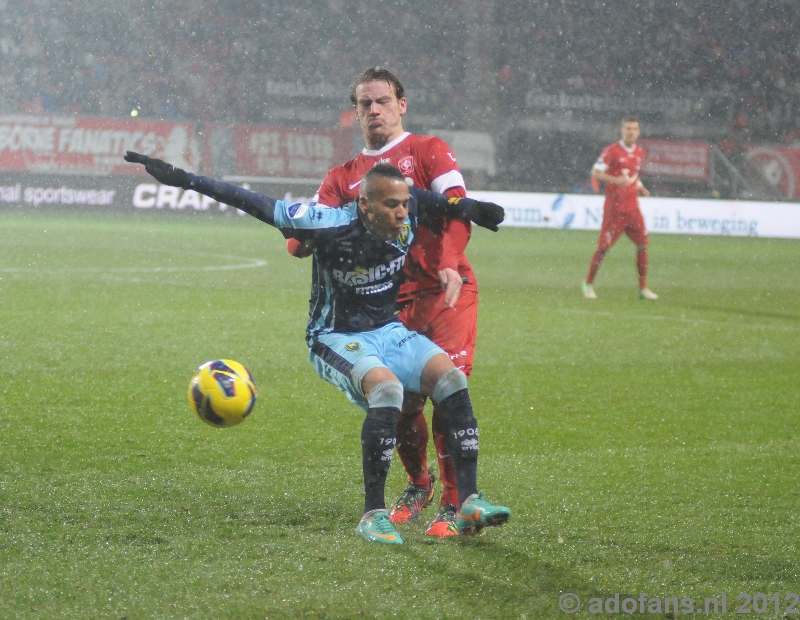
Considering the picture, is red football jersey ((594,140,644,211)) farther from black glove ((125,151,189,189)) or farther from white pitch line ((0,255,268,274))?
black glove ((125,151,189,189))

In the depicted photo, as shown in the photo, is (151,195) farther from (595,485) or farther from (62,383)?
(595,485)

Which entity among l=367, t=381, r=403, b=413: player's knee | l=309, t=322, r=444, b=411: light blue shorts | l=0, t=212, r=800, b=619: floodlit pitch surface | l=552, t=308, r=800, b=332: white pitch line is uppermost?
l=309, t=322, r=444, b=411: light blue shorts

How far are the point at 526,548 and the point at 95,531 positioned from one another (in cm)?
150

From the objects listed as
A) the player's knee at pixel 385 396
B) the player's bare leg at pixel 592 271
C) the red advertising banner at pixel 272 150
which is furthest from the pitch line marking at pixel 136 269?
the red advertising banner at pixel 272 150

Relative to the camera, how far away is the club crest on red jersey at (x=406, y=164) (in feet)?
13.0

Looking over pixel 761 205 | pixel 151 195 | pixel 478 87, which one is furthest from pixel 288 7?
pixel 761 205

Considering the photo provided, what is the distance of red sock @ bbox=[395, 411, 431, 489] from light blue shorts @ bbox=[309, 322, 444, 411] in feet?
1.02

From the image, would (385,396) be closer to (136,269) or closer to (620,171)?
(620,171)

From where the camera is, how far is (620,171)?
11.9m

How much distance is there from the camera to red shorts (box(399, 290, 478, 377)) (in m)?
3.91

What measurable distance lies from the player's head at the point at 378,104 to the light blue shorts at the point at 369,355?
793mm

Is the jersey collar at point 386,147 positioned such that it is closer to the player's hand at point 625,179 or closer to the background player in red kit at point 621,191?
the background player in red kit at point 621,191

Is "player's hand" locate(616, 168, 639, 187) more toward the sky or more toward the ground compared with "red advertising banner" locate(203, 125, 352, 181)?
more toward the ground

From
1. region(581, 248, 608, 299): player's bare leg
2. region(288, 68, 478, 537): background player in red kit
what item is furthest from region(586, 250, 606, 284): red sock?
region(288, 68, 478, 537): background player in red kit
